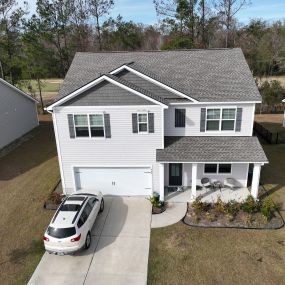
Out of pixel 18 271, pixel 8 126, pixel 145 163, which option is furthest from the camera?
pixel 8 126

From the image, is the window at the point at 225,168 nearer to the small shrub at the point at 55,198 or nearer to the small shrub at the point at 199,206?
the small shrub at the point at 199,206

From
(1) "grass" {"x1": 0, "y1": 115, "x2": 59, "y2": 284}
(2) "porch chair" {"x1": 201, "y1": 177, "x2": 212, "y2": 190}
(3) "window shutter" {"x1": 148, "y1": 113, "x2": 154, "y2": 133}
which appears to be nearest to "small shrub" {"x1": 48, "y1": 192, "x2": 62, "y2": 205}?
(1) "grass" {"x1": 0, "y1": 115, "x2": 59, "y2": 284}

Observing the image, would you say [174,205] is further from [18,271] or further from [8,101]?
[8,101]

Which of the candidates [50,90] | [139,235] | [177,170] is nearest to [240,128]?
[177,170]

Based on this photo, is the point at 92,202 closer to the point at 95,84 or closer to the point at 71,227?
the point at 71,227

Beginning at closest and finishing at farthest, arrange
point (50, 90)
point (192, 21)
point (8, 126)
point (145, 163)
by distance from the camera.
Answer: point (145, 163)
point (8, 126)
point (192, 21)
point (50, 90)

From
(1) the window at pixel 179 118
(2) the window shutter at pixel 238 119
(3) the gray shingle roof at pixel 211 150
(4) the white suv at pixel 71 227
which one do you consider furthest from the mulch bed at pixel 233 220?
(1) the window at pixel 179 118

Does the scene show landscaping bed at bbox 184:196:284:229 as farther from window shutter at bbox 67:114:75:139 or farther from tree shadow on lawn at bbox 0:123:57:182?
tree shadow on lawn at bbox 0:123:57:182
